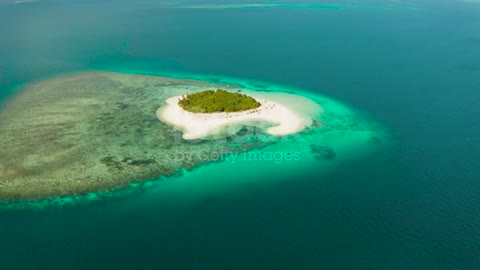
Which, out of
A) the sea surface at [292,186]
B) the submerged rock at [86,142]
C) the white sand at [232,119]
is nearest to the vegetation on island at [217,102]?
the white sand at [232,119]

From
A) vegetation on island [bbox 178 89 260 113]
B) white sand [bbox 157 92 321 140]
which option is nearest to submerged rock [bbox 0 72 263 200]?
white sand [bbox 157 92 321 140]

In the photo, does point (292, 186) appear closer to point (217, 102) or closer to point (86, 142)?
point (217, 102)

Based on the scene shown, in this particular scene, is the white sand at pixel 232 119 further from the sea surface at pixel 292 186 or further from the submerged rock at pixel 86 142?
the sea surface at pixel 292 186

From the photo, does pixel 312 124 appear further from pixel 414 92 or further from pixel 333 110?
pixel 414 92

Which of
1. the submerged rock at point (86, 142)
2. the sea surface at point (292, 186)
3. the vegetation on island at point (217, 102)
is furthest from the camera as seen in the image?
the vegetation on island at point (217, 102)

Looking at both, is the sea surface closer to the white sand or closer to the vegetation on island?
the white sand
